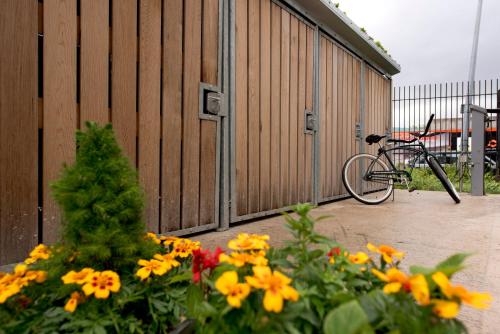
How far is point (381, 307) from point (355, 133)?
522 centimetres

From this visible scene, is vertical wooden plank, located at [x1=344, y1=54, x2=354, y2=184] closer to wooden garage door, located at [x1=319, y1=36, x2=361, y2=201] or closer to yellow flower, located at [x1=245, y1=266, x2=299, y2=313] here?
wooden garage door, located at [x1=319, y1=36, x2=361, y2=201]

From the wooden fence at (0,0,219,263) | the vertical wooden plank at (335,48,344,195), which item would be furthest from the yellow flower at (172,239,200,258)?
the vertical wooden plank at (335,48,344,195)

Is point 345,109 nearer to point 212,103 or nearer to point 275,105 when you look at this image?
point 275,105

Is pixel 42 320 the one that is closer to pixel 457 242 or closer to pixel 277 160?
pixel 457 242

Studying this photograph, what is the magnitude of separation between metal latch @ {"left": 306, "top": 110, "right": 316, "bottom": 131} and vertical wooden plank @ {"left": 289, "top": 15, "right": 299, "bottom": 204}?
25cm

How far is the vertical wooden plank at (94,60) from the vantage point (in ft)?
6.76

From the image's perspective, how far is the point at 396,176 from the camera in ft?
Answer: 17.7

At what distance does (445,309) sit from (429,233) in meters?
2.57

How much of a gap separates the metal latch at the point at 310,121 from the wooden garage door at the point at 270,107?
76 millimetres

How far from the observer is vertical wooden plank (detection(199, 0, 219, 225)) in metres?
2.89

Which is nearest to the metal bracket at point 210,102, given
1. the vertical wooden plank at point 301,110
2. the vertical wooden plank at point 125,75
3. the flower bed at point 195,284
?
the vertical wooden plank at point 125,75

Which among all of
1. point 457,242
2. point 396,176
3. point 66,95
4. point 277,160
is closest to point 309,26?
point 277,160

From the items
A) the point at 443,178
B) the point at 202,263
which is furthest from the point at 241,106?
the point at 443,178

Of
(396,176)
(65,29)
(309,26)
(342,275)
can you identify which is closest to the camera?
(342,275)
